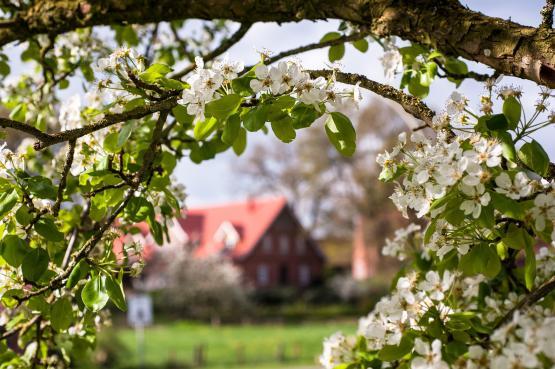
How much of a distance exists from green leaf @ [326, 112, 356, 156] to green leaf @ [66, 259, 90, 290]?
73 cm

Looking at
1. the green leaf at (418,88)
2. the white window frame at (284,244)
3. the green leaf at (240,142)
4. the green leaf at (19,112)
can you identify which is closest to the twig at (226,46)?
the green leaf at (240,142)

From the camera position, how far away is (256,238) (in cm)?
3962

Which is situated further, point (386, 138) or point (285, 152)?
point (285, 152)

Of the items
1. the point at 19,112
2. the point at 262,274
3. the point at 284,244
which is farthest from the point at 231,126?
the point at 284,244

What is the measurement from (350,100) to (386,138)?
33344 mm

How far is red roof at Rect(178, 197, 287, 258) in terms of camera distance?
39438 mm

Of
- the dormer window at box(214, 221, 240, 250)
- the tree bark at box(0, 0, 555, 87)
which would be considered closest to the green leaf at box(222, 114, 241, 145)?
the tree bark at box(0, 0, 555, 87)

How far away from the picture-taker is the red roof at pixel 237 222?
39438 millimetres

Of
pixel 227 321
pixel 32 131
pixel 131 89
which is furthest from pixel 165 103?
pixel 227 321

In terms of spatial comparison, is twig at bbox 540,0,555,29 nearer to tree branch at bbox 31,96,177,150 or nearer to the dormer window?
tree branch at bbox 31,96,177,150

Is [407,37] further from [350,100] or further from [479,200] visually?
[479,200]

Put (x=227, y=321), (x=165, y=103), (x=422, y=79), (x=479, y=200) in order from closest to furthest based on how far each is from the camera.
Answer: (x=479, y=200) → (x=165, y=103) → (x=422, y=79) → (x=227, y=321)

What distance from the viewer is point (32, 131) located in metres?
1.71

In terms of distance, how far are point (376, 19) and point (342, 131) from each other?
0.42 meters
